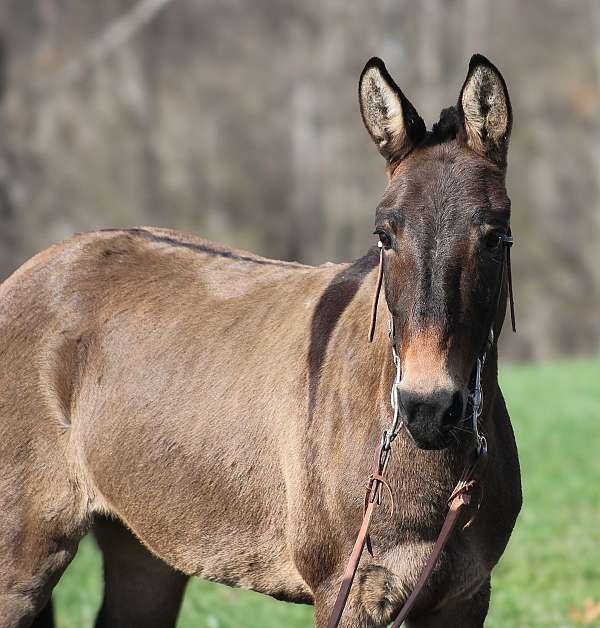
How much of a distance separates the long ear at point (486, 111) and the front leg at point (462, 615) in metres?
1.41

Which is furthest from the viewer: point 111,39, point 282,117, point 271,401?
point 282,117

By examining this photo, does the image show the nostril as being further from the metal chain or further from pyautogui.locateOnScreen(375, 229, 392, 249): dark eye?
pyautogui.locateOnScreen(375, 229, 392, 249): dark eye

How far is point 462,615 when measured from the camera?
3.53 m

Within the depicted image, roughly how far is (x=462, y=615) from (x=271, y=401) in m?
0.95

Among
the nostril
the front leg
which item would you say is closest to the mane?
the nostril

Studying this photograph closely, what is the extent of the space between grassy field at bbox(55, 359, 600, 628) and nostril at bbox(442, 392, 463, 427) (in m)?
3.33

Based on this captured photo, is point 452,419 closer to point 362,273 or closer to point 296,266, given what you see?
point 362,273

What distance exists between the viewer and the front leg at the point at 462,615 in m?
3.53

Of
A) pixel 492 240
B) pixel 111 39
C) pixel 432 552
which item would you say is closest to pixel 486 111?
pixel 492 240

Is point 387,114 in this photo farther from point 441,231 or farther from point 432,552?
point 432,552

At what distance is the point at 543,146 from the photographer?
20.9 meters

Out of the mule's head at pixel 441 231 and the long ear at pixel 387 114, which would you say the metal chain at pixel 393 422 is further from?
the long ear at pixel 387 114

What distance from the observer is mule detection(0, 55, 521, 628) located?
9.83 feet

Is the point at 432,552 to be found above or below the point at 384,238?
below
